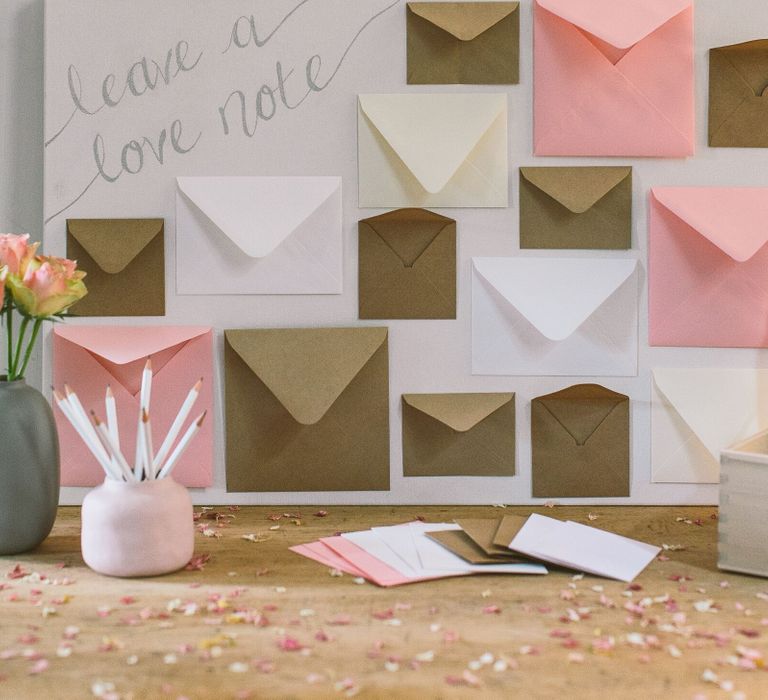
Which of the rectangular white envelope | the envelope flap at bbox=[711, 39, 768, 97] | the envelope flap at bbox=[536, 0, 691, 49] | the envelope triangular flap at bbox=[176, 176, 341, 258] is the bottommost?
the rectangular white envelope

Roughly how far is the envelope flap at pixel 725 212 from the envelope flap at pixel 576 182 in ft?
0.23

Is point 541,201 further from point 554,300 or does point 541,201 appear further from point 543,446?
point 543,446

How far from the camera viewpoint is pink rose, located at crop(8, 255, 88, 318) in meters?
0.88

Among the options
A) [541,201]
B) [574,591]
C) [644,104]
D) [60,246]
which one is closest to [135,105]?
[60,246]

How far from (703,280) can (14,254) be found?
36.3 inches

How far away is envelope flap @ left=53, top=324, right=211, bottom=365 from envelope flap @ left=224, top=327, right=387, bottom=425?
0.07 meters

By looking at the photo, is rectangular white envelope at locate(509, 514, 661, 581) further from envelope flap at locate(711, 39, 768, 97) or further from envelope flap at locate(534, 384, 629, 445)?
envelope flap at locate(711, 39, 768, 97)

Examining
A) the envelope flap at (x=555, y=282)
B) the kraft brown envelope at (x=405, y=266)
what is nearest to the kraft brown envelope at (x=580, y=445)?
the envelope flap at (x=555, y=282)

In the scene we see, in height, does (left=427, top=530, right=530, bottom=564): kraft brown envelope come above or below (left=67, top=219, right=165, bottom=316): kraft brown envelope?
below

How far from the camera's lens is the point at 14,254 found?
88cm

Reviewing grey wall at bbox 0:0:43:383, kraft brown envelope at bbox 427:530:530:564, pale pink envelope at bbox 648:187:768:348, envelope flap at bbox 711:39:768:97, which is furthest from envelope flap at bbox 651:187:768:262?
grey wall at bbox 0:0:43:383

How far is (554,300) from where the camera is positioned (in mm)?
1073

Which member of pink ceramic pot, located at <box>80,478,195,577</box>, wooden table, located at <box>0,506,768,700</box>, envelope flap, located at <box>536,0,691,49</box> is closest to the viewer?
wooden table, located at <box>0,506,768,700</box>

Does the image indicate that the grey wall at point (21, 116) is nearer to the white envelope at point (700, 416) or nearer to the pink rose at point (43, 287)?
the pink rose at point (43, 287)
